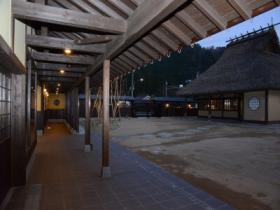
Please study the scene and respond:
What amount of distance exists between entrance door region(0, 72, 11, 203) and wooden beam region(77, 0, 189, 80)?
6.08 ft

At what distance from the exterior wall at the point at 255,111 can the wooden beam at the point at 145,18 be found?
672 inches

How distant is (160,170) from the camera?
16.6 ft

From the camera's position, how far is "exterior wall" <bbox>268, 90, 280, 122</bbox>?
17.3 metres

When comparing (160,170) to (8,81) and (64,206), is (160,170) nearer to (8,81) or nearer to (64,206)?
(64,206)

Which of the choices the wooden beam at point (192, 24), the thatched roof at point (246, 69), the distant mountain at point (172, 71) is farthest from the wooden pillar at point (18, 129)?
the distant mountain at point (172, 71)

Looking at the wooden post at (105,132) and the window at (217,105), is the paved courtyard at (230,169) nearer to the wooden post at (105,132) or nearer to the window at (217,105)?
the wooden post at (105,132)

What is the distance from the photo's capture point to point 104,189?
393cm

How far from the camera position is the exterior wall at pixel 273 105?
17.3 meters

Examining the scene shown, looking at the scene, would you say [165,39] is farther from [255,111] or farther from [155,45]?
[255,111]

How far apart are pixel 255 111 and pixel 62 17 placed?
1856 centimetres

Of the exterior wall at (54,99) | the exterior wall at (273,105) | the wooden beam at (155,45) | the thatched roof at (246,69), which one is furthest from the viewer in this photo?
the exterior wall at (54,99)

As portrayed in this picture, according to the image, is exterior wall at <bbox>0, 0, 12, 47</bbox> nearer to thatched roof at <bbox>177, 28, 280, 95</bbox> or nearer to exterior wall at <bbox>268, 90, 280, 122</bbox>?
thatched roof at <bbox>177, 28, 280, 95</bbox>

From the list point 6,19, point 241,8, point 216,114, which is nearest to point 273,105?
point 216,114

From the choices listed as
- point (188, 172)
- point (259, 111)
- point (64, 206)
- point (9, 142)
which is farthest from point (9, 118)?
point (259, 111)
